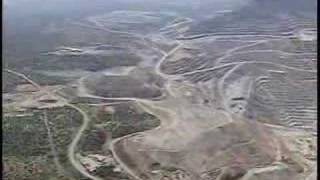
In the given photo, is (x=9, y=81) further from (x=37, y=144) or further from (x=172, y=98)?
(x=172, y=98)

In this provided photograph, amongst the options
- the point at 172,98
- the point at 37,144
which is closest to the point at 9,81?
the point at 37,144

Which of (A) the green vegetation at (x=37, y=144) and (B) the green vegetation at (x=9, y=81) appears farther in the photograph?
(B) the green vegetation at (x=9, y=81)

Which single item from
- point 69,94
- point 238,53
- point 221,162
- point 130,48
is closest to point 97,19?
point 130,48

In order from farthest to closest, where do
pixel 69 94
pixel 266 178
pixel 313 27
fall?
pixel 313 27 → pixel 69 94 → pixel 266 178

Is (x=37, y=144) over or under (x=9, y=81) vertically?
under

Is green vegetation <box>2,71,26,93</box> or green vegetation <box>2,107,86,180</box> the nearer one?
green vegetation <box>2,107,86,180</box>

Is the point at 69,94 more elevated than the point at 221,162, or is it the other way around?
the point at 69,94

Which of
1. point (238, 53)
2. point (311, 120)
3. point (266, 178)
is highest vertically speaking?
point (238, 53)

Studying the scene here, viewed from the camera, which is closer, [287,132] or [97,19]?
[287,132]

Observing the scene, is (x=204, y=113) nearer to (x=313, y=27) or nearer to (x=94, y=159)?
(x=94, y=159)

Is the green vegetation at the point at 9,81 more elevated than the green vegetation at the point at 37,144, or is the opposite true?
the green vegetation at the point at 9,81

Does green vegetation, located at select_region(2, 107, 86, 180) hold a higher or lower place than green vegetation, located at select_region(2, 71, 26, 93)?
lower
